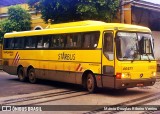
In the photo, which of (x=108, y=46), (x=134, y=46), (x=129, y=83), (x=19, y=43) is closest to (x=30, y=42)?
(x=19, y=43)

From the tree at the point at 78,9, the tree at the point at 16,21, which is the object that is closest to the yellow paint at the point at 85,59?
the tree at the point at 78,9

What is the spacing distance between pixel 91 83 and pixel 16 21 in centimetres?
1921

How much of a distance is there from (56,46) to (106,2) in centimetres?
847

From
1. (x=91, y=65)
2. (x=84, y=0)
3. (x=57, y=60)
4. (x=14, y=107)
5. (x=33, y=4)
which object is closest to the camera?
(x=14, y=107)

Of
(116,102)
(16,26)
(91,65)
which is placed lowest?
(116,102)

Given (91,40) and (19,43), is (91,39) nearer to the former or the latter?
(91,40)

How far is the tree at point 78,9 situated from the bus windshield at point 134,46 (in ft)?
29.5

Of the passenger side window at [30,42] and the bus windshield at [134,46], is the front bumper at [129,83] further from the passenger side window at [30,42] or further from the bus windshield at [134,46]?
the passenger side window at [30,42]

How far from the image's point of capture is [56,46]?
1644 cm

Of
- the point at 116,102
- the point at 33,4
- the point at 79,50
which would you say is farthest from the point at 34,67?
the point at 33,4

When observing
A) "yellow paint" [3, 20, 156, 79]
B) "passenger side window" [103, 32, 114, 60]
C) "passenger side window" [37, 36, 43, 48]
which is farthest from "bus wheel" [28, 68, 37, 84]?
"passenger side window" [103, 32, 114, 60]

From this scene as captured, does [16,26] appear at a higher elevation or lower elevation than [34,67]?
higher

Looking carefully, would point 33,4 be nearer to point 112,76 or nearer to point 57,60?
point 57,60

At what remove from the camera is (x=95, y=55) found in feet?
45.9
